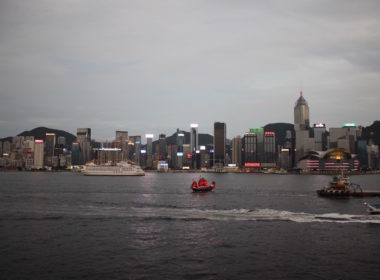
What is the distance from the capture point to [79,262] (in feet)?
110

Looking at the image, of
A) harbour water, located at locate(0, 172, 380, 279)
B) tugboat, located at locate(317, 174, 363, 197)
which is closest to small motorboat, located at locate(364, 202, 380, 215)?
harbour water, located at locate(0, 172, 380, 279)

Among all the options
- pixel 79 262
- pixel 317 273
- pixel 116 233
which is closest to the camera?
pixel 317 273

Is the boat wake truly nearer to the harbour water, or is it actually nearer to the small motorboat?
the harbour water

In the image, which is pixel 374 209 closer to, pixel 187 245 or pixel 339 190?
pixel 187 245

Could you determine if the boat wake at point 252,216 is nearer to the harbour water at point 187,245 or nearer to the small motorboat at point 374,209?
the harbour water at point 187,245

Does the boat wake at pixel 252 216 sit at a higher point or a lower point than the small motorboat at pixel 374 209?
lower

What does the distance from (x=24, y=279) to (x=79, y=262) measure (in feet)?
18.2

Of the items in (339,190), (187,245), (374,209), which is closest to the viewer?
(187,245)

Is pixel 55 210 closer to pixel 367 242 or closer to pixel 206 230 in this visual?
pixel 206 230

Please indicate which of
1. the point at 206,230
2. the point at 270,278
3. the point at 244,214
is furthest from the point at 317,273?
the point at 244,214

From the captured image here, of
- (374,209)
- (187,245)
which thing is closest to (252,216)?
(374,209)

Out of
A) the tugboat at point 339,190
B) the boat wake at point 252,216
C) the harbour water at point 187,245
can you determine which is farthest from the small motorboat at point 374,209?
the tugboat at point 339,190

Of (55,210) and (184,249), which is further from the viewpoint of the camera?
(55,210)

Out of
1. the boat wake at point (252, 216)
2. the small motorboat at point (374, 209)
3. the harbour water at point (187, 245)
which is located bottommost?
the harbour water at point (187, 245)
